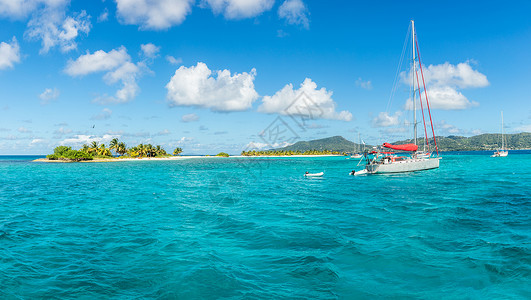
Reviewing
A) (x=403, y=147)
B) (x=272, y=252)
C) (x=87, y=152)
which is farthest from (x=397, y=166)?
(x=87, y=152)

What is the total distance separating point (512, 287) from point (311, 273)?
7.47 m

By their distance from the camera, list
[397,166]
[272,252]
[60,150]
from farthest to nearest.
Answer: [60,150] → [397,166] → [272,252]

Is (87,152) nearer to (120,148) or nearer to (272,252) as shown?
(120,148)

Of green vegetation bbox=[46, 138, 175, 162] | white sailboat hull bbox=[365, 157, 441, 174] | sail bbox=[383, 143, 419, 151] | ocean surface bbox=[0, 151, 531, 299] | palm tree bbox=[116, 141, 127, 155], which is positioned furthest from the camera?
palm tree bbox=[116, 141, 127, 155]

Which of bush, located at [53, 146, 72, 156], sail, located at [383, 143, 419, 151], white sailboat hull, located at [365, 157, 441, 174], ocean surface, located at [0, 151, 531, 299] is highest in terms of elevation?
bush, located at [53, 146, 72, 156]

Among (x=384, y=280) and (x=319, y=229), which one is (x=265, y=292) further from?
(x=319, y=229)

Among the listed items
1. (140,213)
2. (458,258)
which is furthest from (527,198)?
(140,213)

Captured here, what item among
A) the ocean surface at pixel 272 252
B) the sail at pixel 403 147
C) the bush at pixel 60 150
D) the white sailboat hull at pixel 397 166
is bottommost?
the ocean surface at pixel 272 252

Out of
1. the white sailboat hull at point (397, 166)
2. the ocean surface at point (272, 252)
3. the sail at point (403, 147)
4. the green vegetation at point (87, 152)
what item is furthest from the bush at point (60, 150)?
the sail at point (403, 147)

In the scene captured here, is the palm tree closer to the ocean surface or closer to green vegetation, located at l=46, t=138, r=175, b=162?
green vegetation, located at l=46, t=138, r=175, b=162

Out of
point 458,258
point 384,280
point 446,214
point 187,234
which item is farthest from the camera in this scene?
point 446,214

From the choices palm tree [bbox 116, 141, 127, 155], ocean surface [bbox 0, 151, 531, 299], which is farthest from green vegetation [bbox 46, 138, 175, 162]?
ocean surface [bbox 0, 151, 531, 299]

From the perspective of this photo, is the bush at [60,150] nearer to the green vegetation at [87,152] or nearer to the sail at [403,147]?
the green vegetation at [87,152]

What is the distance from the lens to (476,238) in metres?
16.2
